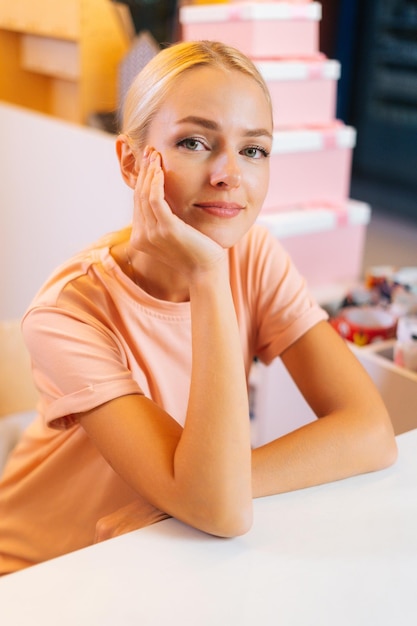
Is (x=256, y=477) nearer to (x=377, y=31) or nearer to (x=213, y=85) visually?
(x=213, y=85)

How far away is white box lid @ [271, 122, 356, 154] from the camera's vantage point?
189 centimetres

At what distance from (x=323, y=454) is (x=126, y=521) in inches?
→ 9.1

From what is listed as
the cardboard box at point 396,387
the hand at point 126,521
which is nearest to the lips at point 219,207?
the hand at point 126,521

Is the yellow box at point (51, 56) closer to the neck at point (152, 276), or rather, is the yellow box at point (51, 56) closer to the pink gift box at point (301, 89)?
the pink gift box at point (301, 89)

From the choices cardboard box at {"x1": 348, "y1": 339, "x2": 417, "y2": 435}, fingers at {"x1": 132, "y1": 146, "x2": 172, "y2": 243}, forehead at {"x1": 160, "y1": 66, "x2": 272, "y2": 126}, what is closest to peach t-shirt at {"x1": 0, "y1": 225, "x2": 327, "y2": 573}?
fingers at {"x1": 132, "y1": 146, "x2": 172, "y2": 243}

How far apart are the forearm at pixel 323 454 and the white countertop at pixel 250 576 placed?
0.13ft

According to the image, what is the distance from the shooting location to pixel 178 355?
1.02 metres

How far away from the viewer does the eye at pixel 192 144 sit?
2.86 feet

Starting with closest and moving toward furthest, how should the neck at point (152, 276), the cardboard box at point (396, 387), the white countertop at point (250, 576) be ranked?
the white countertop at point (250, 576) → the neck at point (152, 276) → the cardboard box at point (396, 387)

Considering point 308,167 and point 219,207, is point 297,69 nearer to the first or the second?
point 308,167

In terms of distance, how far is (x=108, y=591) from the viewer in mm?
658

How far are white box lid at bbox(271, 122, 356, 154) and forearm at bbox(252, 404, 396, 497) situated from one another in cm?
107

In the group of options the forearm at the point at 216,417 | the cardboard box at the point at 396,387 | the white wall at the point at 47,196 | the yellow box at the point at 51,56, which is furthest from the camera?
the yellow box at the point at 51,56

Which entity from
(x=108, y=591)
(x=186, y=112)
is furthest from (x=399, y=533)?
(x=186, y=112)
